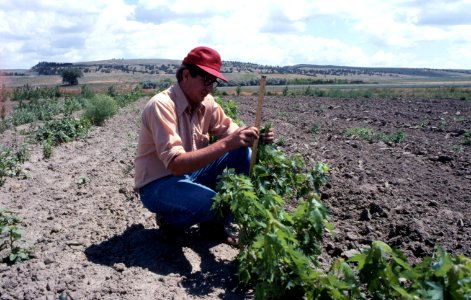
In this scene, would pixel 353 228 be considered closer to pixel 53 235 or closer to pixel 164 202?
pixel 164 202

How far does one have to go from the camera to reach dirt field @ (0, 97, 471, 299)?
10.7ft

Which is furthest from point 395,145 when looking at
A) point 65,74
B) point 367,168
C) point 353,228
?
point 65,74

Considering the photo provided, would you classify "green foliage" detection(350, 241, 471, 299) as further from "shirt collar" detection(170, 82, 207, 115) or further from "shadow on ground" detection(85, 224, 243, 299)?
"shirt collar" detection(170, 82, 207, 115)

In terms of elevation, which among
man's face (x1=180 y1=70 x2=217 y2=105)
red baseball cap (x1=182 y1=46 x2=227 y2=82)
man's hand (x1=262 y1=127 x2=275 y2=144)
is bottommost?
man's hand (x1=262 y1=127 x2=275 y2=144)

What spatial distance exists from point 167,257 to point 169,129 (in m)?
1.02

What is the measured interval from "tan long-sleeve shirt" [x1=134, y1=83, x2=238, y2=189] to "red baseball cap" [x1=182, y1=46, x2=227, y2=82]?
0.89 ft

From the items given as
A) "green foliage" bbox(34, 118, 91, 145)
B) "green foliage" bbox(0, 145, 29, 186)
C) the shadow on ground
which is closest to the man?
the shadow on ground

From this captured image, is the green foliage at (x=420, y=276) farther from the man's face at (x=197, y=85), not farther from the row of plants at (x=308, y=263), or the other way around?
the man's face at (x=197, y=85)

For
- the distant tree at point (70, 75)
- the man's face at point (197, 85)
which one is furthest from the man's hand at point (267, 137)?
the distant tree at point (70, 75)

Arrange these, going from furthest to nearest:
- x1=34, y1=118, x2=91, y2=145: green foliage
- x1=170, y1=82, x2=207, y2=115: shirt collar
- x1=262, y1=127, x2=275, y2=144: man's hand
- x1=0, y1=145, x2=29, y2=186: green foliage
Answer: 1. x1=34, y1=118, x2=91, y2=145: green foliage
2. x1=0, y1=145, x2=29, y2=186: green foliage
3. x1=262, y1=127, x2=275, y2=144: man's hand
4. x1=170, y1=82, x2=207, y2=115: shirt collar

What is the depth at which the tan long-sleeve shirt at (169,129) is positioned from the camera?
3.37 meters

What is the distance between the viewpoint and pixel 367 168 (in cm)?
684

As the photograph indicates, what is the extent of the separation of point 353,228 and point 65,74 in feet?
179

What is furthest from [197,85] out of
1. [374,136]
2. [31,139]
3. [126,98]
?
[126,98]
